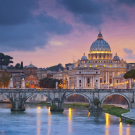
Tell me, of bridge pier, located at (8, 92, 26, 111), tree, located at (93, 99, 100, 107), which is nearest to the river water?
tree, located at (93, 99, 100, 107)

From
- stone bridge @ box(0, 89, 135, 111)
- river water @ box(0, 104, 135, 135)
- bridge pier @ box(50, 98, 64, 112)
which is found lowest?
river water @ box(0, 104, 135, 135)

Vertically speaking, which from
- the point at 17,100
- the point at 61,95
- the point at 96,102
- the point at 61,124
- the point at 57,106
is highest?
the point at 61,95

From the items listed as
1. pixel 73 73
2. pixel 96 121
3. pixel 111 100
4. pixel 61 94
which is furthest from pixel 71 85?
pixel 96 121

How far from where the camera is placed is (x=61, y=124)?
7869 cm

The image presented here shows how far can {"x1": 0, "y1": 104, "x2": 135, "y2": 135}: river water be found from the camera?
70.6m

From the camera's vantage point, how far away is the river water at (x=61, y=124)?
7062cm

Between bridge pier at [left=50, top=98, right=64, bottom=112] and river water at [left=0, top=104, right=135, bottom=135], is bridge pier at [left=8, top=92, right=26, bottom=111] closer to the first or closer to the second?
river water at [left=0, top=104, right=135, bottom=135]

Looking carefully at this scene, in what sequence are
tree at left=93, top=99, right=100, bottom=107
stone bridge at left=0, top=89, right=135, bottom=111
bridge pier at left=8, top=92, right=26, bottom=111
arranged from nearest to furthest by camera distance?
tree at left=93, top=99, right=100, bottom=107 → bridge pier at left=8, top=92, right=26, bottom=111 → stone bridge at left=0, top=89, right=135, bottom=111

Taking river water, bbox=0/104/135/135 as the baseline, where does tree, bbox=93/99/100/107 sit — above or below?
above

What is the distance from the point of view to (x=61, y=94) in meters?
99.9

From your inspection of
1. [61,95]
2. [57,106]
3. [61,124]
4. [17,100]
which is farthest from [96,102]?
[61,124]

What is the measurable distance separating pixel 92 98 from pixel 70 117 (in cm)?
1257

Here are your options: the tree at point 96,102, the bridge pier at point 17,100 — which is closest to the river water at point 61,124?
the tree at point 96,102

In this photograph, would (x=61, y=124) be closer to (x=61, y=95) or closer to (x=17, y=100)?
(x=61, y=95)
